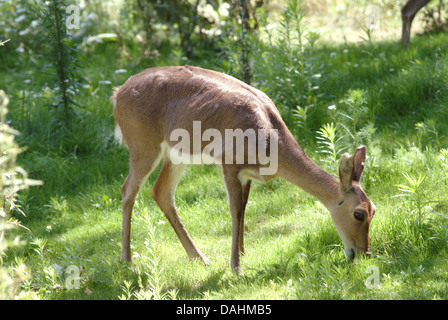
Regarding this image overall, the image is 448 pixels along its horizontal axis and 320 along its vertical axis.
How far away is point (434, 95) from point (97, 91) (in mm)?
4939

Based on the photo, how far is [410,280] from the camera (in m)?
4.36

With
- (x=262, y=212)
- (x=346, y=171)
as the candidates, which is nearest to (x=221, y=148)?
(x=346, y=171)

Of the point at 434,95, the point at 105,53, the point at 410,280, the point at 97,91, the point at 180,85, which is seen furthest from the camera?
the point at 105,53

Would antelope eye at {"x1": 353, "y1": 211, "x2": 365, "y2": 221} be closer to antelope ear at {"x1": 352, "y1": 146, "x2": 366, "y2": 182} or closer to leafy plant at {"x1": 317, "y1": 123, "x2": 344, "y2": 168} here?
antelope ear at {"x1": 352, "y1": 146, "x2": 366, "y2": 182}

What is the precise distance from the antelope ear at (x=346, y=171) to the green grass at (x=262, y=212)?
0.54 metres

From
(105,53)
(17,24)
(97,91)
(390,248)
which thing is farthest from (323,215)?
(17,24)

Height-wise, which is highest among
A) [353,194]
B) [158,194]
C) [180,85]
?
[180,85]

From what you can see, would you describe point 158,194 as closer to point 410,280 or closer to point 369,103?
point 410,280

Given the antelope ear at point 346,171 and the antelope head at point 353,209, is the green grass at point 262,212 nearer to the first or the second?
the antelope head at point 353,209

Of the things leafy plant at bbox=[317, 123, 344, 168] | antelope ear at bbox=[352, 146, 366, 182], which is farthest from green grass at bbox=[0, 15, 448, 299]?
antelope ear at bbox=[352, 146, 366, 182]

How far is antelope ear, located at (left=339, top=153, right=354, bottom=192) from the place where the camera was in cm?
461

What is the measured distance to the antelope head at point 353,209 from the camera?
15.3 ft

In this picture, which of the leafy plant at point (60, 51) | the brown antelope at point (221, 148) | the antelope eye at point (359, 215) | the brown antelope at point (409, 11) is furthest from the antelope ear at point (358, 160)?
the brown antelope at point (409, 11)

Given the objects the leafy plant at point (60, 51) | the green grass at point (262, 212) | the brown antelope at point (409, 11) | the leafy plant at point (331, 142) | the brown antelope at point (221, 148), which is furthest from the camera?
the brown antelope at point (409, 11)
